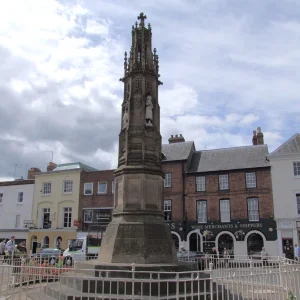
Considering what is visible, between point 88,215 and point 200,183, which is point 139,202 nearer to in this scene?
point 200,183

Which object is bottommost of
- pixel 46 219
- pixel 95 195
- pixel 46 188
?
pixel 46 219

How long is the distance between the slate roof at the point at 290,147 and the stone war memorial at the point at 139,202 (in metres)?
20.5

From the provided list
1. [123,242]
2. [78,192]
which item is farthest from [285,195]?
[123,242]

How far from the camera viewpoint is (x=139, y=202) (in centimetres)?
995

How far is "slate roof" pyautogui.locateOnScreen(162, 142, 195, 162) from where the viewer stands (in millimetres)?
32500

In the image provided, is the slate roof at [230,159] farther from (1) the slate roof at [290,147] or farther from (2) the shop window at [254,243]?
(2) the shop window at [254,243]

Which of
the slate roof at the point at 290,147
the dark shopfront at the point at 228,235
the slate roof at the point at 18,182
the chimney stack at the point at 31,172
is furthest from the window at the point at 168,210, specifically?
the chimney stack at the point at 31,172

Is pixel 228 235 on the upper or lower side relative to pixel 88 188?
lower

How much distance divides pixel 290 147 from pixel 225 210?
25.6 ft

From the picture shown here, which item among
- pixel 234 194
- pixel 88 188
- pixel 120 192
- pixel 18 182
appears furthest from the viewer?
pixel 18 182

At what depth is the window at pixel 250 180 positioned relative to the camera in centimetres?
2931

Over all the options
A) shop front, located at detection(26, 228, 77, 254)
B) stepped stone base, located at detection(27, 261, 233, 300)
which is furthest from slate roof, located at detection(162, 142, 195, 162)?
stepped stone base, located at detection(27, 261, 233, 300)

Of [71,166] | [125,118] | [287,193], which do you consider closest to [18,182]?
[71,166]

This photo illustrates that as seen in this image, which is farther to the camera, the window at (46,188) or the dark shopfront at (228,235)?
the window at (46,188)
